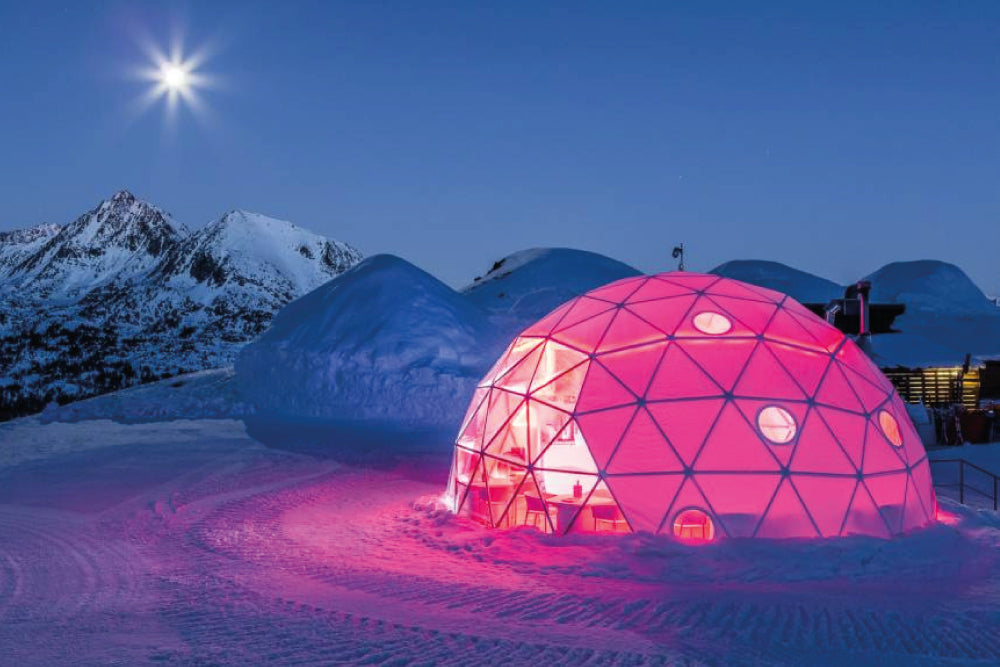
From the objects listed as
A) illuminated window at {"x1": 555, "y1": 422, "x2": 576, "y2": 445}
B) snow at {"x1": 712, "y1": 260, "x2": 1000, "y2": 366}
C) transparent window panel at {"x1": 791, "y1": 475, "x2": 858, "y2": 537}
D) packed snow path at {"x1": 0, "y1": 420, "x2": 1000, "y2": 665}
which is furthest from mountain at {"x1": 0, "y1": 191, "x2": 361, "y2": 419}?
snow at {"x1": 712, "y1": 260, "x2": 1000, "y2": 366}

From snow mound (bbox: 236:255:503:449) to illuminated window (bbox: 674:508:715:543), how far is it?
40.0 feet

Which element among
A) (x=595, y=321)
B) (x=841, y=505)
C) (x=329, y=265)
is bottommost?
(x=841, y=505)

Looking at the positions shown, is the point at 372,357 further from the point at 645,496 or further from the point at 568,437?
the point at 645,496

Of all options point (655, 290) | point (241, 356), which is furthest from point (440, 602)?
point (241, 356)

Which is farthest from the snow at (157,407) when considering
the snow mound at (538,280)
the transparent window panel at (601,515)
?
the transparent window panel at (601,515)

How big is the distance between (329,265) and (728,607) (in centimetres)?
18215

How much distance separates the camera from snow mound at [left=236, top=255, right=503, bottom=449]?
23.6 metres

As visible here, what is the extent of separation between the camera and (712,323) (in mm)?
10078

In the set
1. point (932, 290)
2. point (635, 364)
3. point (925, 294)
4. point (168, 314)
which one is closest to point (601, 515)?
point (635, 364)

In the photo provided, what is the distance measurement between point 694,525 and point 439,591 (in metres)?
3.14

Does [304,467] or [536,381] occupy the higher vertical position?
[536,381]

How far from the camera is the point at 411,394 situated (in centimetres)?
2375

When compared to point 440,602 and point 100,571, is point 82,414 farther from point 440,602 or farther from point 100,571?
point 440,602

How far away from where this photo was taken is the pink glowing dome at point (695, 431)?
8.76 m
